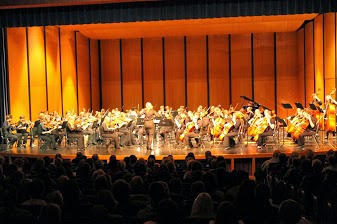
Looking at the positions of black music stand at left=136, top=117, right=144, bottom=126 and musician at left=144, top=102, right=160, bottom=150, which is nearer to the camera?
musician at left=144, top=102, right=160, bottom=150

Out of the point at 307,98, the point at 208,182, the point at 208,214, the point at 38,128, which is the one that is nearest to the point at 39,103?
the point at 38,128

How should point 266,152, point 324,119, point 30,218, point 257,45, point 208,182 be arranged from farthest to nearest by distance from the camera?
point 257,45, point 324,119, point 266,152, point 208,182, point 30,218

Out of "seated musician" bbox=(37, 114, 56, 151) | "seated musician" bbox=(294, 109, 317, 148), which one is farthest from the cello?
"seated musician" bbox=(37, 114, 56, 151)

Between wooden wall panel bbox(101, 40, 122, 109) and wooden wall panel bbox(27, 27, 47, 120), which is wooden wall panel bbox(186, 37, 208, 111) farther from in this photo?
wooden wall panel bbox(27, 27, 47, 120)

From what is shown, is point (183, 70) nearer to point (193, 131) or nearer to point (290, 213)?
point (193, 131)

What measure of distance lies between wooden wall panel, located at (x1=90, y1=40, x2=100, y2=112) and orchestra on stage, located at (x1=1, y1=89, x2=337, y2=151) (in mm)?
7760

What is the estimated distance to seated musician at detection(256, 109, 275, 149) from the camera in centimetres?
1389

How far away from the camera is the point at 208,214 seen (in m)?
5.42

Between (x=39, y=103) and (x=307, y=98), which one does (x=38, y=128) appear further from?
(x=307, y=98)

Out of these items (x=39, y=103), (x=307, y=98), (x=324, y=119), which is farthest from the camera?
(x=307, y=98)

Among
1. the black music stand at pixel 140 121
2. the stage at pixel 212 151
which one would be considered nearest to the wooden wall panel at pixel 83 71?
the stage at pixel 212 151

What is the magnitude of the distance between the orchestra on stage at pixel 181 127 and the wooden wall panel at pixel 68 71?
487cm

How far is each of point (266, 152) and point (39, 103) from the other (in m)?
9.51

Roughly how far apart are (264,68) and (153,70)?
17.3 feet
